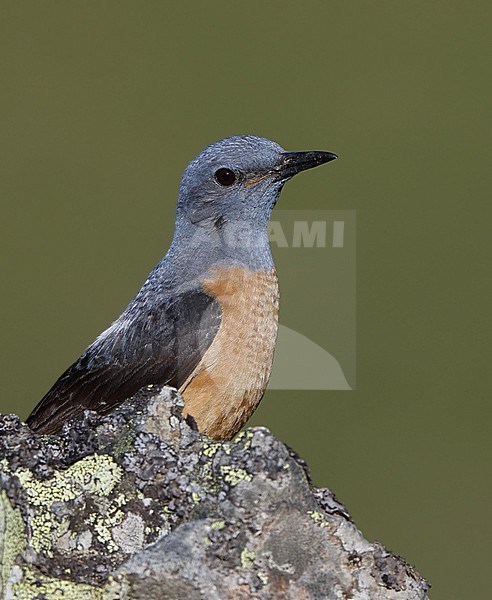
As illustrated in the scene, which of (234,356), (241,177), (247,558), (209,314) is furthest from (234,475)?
(241,177)

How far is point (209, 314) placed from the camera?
17.6 feet

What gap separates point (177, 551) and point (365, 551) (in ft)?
2.32

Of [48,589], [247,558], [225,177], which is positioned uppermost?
[225,177]

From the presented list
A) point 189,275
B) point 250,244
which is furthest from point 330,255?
point 189,275

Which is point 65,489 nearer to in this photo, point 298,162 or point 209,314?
point 209,314

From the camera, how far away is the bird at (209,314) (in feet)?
17.1

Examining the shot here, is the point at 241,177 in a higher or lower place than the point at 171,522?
higher

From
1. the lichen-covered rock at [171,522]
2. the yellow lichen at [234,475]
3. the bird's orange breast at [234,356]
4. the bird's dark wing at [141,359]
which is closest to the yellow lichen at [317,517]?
the lichen-covered rock at [171,522]

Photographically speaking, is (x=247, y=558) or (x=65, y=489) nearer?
(x=247, y=558)

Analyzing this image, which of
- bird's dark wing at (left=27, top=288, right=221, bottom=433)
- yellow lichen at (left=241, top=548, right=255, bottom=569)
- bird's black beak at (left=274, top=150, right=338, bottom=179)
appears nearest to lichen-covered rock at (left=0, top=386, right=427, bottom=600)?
yellow lichen at (left=241, top=548, right=255, bottom=569)

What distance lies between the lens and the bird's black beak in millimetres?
5535

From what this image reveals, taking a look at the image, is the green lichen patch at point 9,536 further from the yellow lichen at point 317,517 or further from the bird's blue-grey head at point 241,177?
the bird's blue-grey head at point 241,177

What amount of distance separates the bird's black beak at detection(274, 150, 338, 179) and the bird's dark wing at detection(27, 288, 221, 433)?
874 millimetres

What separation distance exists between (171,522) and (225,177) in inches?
112
